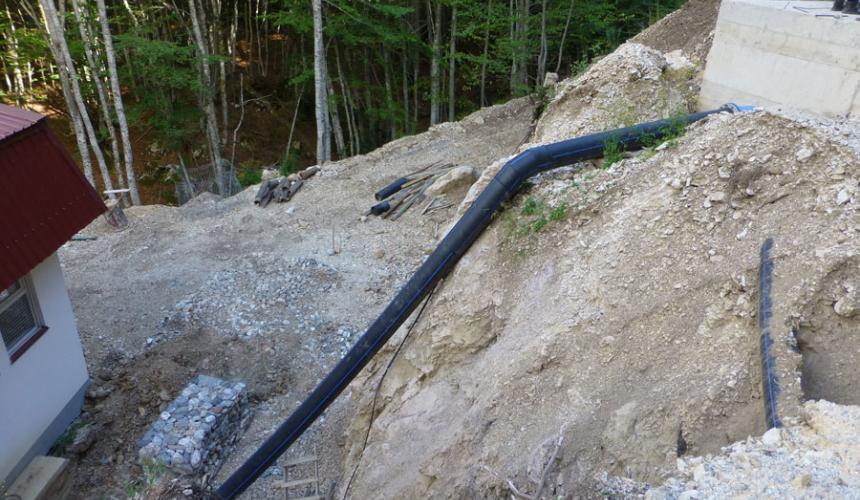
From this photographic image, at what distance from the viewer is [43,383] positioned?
25.5ft

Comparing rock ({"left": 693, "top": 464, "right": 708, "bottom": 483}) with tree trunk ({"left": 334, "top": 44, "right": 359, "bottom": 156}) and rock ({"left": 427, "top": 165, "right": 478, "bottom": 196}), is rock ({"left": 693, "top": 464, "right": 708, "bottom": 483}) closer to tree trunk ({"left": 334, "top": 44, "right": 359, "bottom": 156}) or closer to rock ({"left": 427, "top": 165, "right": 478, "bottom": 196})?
rock ({"left": 427, "top": 165, "right": 478, "bottom": 196})

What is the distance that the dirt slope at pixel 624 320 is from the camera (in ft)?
14.3

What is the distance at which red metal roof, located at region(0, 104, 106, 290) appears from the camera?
6.71 metres

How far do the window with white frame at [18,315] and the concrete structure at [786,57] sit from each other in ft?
31.8

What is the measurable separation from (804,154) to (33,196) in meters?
8.65

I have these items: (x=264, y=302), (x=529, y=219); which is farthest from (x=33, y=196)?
(x=529, y=219)

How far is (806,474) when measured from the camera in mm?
3150

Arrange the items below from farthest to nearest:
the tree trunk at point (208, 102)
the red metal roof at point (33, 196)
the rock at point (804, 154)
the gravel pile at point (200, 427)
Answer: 1. the tree trunk at point (208, 102)
2. the gravel pile at point (200, 427)
3. the red metal roof at point (33, 196)
4. the rock at point (804, 154)

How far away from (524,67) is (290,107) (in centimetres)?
1236

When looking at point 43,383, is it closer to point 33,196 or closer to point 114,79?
point 33,196

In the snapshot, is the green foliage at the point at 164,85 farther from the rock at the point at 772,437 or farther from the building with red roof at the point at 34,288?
the rock at the point at 772,437

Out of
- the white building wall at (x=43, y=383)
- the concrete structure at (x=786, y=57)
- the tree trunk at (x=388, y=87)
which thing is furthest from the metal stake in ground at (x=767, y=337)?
the tree trunk at (x=388, y=87)

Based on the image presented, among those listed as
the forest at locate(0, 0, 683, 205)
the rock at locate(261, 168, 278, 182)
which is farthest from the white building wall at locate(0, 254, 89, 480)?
the rock at locate(261, 168, 278, 182)

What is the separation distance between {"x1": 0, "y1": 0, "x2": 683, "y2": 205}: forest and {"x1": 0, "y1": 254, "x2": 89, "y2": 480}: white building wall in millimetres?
8387
